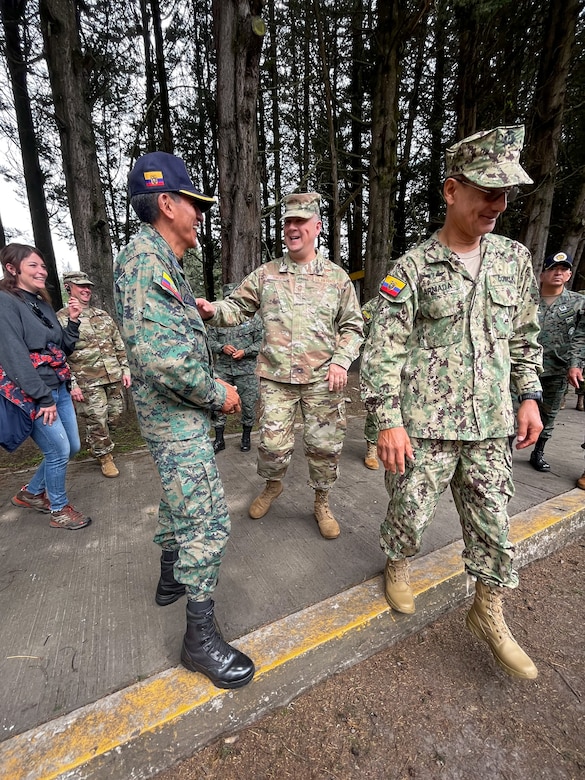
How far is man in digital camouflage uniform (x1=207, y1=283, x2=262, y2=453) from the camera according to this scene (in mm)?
4320

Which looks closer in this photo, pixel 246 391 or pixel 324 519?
pixel 324 519

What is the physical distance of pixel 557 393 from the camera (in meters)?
3.80

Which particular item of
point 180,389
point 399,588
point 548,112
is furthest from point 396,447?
point 548,112

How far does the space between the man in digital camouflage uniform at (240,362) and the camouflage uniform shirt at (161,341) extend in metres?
2.61

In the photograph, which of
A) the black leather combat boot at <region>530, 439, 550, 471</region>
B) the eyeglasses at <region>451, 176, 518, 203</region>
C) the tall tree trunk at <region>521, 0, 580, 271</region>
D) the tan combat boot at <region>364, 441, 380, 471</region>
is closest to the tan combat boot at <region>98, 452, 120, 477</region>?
the tan combat boot at <region>364, 441, 380, 471</region>

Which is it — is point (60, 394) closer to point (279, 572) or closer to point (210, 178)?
point (279, 572)

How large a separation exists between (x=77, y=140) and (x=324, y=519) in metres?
5.90

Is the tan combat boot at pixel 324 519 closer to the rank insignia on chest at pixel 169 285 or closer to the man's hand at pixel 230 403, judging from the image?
the man's hand at pixel 230 403

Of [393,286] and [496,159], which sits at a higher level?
[496,159]

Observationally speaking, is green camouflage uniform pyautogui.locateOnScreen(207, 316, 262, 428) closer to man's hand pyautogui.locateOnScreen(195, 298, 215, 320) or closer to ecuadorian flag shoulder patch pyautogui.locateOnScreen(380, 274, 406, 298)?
man's hand pyautogui.locateOnScreen(195, 298, 215, 320)

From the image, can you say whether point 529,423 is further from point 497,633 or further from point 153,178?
point 153,178

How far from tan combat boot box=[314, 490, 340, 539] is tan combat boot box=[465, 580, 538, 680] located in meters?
0.99

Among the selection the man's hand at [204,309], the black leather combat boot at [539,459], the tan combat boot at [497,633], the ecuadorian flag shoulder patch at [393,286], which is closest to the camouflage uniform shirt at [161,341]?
the man's hand at [204,309]

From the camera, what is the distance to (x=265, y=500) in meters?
2.98
